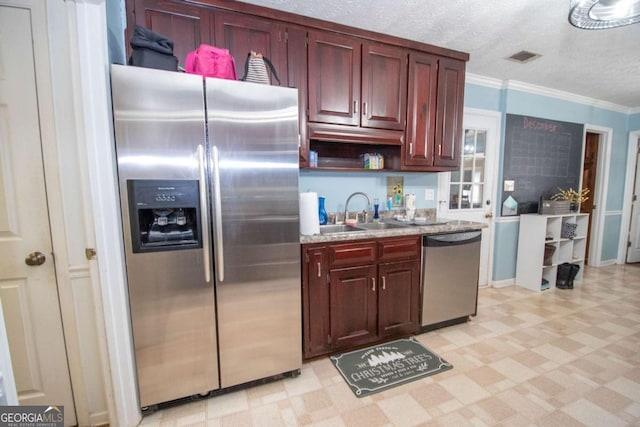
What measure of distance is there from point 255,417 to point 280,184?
1353mm

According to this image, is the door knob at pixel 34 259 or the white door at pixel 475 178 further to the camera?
the white door at pixel 475 178

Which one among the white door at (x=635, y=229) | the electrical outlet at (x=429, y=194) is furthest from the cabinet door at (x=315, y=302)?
the white door at (x=635, y=229)

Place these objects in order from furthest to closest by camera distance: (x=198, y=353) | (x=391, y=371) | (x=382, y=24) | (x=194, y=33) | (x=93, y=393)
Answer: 1. (x=382, y=24)
2. (x=391, y=371)
3. (x=194, y=33)
4. (x=198, y=353)
5. (x=93, y=393)

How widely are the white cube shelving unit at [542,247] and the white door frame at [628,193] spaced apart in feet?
5.49

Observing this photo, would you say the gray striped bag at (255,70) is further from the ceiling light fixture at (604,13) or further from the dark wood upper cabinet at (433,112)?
the ceiling light fixture at (604,13)

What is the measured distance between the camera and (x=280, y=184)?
165 cm

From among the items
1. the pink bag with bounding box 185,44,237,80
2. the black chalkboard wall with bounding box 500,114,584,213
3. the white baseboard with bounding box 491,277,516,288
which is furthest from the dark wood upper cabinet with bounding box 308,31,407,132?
the white baseboard with bounding box 491,277,516,288

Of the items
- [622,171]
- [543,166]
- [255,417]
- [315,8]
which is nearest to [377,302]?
[255,417]

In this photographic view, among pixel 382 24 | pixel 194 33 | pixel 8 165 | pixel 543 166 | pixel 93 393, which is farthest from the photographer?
pixel 543 166

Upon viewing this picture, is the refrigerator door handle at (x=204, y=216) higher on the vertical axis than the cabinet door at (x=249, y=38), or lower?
lower

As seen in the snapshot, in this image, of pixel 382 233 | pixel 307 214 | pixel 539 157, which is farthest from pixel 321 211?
pixel 539 157

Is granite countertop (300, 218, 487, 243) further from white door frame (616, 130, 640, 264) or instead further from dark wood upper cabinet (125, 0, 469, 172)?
white door frame (616, 130, 640, 264)

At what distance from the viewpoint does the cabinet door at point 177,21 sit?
5.48 ft

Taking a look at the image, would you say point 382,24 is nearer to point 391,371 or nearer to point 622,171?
point 391,371
